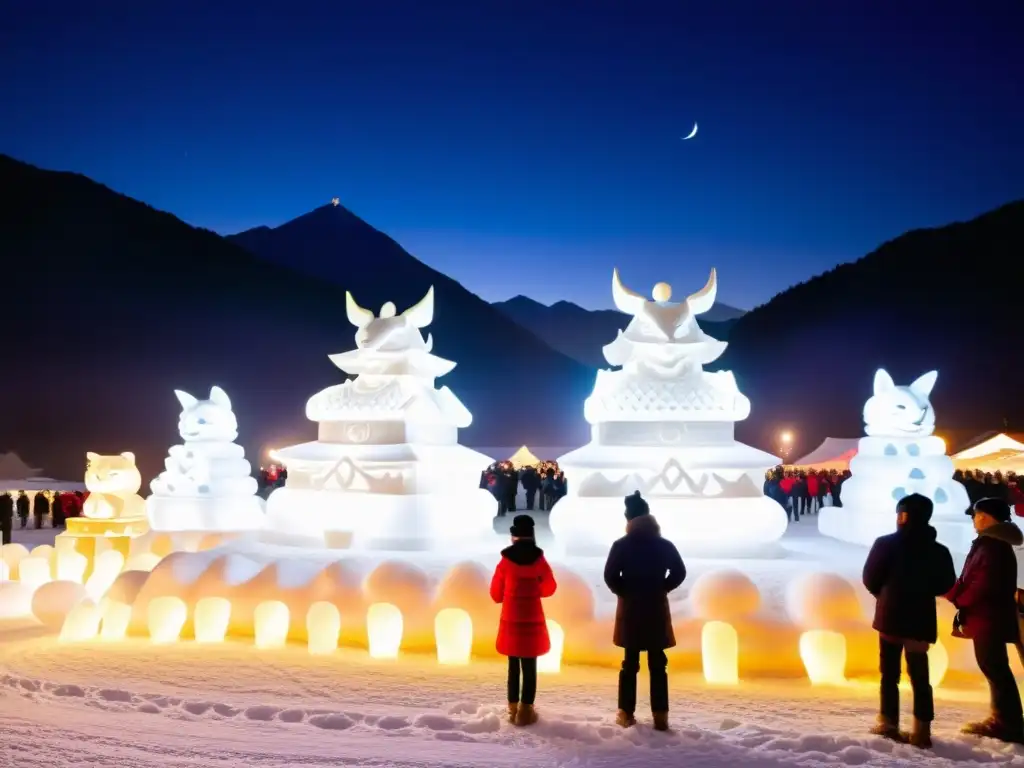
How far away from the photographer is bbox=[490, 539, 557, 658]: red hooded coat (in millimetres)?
5137

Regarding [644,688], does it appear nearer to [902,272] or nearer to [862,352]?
[862,352]

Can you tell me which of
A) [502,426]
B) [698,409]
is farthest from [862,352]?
[698,409]

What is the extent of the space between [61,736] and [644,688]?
3.89 m

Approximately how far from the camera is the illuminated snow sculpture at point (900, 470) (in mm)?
9945

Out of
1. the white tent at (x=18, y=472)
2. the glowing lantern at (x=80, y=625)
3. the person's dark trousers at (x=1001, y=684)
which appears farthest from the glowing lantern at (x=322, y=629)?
the white tent at (x=18, y=472)

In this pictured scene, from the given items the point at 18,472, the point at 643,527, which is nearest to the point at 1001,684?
the point at 643,527

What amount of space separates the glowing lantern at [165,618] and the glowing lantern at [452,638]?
2591 millimetres

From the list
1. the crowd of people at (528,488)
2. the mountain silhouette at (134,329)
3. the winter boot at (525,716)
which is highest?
the mountain silhouette at (134,329)

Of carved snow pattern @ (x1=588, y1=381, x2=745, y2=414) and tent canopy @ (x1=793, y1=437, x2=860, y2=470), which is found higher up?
tent canopy @ (x1=793, y1=437, x2=860, y2=470)

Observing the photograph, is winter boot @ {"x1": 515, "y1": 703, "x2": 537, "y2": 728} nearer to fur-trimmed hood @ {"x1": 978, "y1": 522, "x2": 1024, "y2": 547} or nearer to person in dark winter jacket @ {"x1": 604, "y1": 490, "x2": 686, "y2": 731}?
person in dark winter jacket @ {"x1": 604, "y1": 490, "x2": 686, "y2": 731}

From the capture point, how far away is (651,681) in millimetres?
4941

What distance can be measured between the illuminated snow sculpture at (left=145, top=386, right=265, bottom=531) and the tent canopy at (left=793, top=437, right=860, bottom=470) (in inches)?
769

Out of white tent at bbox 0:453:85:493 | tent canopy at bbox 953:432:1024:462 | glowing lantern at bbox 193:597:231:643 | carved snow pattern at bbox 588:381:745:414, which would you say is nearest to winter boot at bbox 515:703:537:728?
glowing lantern at bbox 193:597:231:643

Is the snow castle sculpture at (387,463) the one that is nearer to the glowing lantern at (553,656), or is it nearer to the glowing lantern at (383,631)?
the glowing lantern at (383,631)
